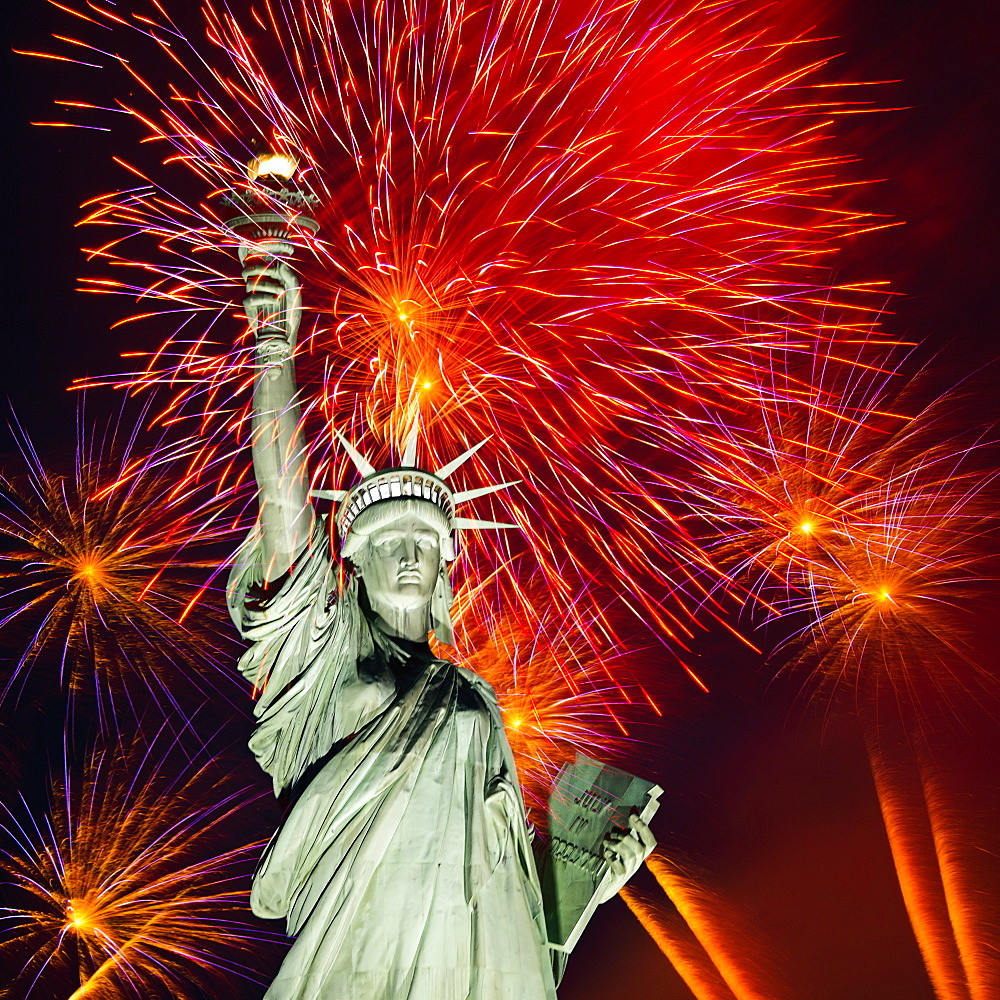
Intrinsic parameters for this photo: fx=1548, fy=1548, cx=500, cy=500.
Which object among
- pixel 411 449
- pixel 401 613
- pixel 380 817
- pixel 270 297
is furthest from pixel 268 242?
pixel 380 817

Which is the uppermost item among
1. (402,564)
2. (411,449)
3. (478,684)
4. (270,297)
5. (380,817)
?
(270,297)

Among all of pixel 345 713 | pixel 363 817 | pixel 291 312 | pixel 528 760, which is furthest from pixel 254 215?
pixel 528 760

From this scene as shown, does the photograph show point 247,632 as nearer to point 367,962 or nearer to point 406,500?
point 406,500

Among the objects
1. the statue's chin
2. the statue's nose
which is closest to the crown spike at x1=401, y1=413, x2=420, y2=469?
→ the statue's nose

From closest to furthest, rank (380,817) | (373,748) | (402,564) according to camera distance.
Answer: (380,817), (373,748), (402,564)

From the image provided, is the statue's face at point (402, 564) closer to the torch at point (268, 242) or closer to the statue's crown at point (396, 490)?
the statue's crown at point (396, 490)

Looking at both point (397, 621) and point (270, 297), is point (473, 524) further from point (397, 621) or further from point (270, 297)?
point (270, 297)

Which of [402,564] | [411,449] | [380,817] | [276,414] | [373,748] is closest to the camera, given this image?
[380,817]
